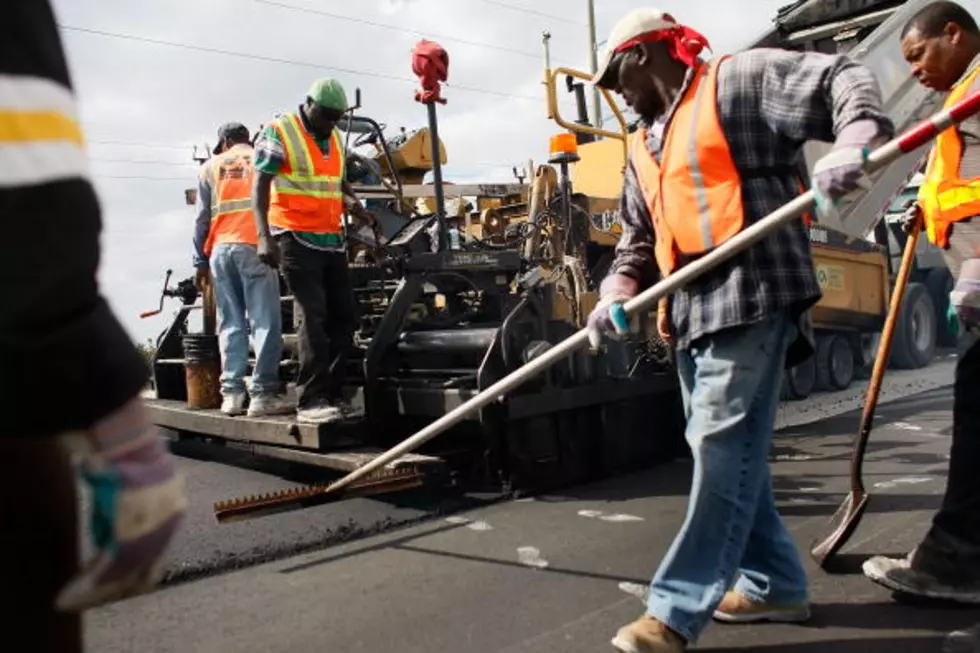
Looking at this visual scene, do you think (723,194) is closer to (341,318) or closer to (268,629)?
(268,629)

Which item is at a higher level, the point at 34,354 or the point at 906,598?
the point at 34,354

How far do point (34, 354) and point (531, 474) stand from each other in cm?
390

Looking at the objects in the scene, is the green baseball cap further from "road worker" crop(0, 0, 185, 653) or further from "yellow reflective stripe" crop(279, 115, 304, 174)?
"road worker" crop(0, 0, 185, 653)

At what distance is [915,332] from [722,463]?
27.6 ft

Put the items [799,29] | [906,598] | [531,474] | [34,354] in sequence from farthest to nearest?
[799,29] → [531,474] → [906,598] → [34,354]

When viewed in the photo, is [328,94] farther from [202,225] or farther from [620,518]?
[620,518]

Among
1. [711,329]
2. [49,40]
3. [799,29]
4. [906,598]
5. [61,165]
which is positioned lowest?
[906,598]

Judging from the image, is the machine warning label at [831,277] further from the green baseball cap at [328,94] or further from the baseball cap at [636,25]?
the baseball cap at [636,25]

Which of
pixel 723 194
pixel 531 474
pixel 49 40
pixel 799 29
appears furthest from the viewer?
pixel 799 29

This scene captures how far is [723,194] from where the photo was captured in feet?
8.01

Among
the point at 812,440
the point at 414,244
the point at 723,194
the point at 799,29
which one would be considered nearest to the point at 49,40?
the point at 723,194

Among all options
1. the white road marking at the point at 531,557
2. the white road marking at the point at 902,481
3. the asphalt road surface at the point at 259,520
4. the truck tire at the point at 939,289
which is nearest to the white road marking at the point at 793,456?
the white road marking at the point at 902,481

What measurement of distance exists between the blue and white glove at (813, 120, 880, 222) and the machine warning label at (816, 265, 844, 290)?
5363 millimetres

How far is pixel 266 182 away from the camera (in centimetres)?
470
